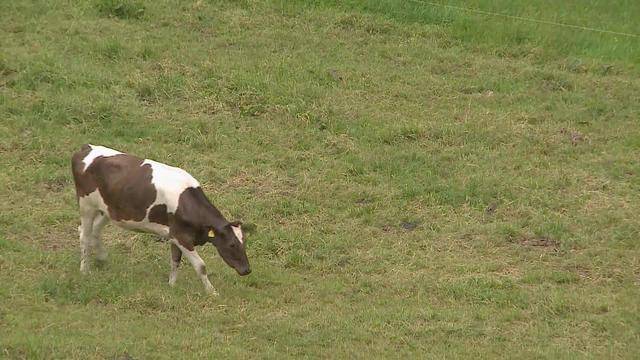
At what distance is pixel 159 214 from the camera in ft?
33.8

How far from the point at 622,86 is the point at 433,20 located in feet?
12.2

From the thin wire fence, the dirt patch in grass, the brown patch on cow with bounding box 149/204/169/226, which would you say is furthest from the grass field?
the brown patch on cow with bounding box 149/204/169/226

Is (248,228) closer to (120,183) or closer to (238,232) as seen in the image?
(238,232)

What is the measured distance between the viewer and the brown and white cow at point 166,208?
33.7ft

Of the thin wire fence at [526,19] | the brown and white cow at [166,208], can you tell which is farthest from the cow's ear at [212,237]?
the thin wire fence at [526,19]

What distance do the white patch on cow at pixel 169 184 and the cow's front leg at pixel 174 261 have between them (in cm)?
41

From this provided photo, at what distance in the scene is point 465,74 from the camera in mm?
16734

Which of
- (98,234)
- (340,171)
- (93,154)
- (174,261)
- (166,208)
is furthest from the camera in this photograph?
(340,171)

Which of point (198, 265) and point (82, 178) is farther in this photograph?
point (82, 178)

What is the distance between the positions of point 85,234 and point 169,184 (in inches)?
43.6

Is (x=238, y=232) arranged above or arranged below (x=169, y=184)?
below

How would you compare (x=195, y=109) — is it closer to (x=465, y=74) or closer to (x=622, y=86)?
(x=465, y=74)

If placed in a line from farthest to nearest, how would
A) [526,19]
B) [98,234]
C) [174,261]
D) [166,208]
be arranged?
[526,19] → [98,234] → [174,261] → [166,208]

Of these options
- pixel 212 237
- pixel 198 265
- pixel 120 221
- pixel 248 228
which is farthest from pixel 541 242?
pixel 120 221
